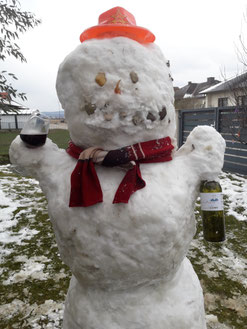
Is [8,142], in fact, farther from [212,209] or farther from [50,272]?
[212,209]

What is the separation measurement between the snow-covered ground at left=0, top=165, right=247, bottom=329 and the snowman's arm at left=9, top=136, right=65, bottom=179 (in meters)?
1.40

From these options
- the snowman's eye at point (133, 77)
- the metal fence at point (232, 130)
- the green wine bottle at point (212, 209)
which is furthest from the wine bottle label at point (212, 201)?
the metal fence at point (232, 130)

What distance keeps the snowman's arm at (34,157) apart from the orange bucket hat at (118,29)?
624mm

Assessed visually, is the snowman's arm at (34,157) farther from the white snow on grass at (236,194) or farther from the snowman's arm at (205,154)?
the white snow on grass at (236,194)

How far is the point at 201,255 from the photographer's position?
3.17 m

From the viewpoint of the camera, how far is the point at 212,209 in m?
1.41

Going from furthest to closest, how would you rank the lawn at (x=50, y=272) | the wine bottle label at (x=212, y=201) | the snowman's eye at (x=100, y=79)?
the lawn at (x=50, y=272), the wine bottle label at (x=212, y=201), the snowman's eye at (x=100, y=79)

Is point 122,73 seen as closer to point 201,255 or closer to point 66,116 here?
point 66,116

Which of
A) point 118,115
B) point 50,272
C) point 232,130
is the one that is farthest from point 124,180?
point 232,130

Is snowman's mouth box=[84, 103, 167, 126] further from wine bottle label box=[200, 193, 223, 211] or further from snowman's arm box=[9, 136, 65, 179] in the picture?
wine bottle label box=[200, 193, 223, 211]

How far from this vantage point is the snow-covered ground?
231cm

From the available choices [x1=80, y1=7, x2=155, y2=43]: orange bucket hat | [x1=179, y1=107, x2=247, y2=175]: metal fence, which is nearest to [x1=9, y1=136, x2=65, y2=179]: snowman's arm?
[x1=80, y1=7, x2=155, y2=43]: orange bucket hat

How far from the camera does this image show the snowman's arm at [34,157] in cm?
152

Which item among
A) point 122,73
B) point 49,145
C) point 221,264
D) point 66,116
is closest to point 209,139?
point 122,73
